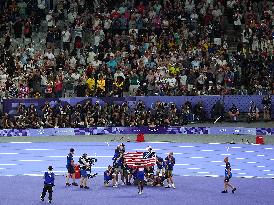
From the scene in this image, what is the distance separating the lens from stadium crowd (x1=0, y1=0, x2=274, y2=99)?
1430 inches

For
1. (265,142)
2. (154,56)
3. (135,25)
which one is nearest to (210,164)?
(265,142)

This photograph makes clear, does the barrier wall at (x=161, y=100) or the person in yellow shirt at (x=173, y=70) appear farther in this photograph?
the person in yellow shirt at (x=173, y=70)

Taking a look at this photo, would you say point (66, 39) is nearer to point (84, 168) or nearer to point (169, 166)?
point (84, 168)

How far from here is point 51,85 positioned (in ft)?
121

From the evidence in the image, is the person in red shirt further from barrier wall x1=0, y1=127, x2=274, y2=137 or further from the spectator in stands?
the spectator in stands

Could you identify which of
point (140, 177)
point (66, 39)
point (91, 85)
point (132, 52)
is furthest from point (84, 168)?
point (66, 39)

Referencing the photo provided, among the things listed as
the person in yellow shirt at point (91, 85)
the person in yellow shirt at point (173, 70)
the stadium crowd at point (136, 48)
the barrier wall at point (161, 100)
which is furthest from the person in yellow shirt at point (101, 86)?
the person in yellow shirt at point (173, 70)

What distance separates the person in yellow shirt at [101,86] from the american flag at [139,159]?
11.0 meters

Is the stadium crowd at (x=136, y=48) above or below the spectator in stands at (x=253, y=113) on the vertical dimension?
above

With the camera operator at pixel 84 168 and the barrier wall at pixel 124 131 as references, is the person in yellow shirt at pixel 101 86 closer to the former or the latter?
the barrier wall at pixel 124 131

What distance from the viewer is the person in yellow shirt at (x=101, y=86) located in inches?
1421

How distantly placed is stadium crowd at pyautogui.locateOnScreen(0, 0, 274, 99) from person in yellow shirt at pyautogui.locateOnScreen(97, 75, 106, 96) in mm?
55

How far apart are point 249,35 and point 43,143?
1372 centimetres

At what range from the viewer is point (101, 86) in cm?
3628
